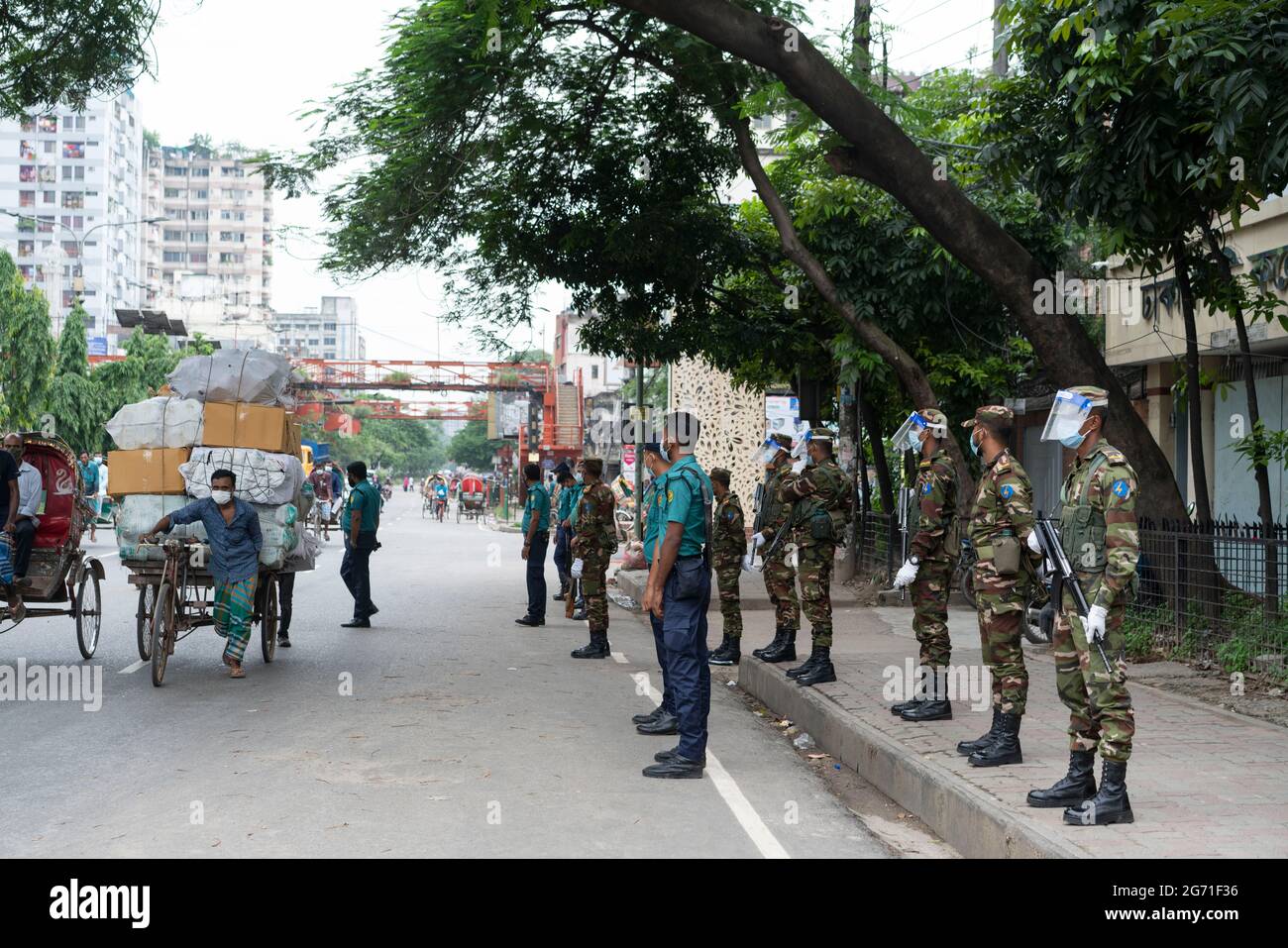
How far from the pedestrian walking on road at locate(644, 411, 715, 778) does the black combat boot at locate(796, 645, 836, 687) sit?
8.89 feet

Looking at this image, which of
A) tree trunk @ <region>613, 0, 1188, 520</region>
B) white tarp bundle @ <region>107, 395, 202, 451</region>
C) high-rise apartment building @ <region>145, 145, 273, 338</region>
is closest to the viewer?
white tarp bundle @ <region>107, 395, 202, 451</region>

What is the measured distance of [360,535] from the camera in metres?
14.2

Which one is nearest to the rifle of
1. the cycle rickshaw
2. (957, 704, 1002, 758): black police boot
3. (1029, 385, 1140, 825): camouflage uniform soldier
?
(1029, 385, 1140, 825): camouflage uniform soldier

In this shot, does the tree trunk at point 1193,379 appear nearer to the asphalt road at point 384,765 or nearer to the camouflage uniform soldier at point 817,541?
the camouflage uniform soldier at point 817,541

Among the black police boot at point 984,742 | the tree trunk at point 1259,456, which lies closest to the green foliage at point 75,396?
the tree trunk at point 1259,456

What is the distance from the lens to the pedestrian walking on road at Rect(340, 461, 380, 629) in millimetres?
14242

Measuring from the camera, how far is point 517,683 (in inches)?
421

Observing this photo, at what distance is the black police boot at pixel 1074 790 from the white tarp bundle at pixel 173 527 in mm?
6906

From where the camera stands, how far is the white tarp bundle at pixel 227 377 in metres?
11.0

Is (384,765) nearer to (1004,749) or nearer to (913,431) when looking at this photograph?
(1004,749)

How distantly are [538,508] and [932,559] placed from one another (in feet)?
22.4

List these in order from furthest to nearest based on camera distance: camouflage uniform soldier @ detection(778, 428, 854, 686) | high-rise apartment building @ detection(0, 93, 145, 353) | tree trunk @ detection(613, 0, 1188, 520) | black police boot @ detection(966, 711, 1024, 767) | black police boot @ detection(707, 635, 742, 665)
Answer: high-rise apartment building @ detection(0, 93, 145, 353), black police boot @ detection(707, 635, 742, 665), tree trunk @ detection(613, 0, 1188, 520), camouflage uniform soldier @ detection(778, 428, 854, 686), black police boot @ detection(966, 711, 1024, 767)

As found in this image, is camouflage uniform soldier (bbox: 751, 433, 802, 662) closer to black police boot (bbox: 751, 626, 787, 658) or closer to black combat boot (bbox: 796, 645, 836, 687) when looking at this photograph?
black police boot (bbox: 751, 626, 787, 658)

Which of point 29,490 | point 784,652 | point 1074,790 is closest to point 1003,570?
point 1074,790
